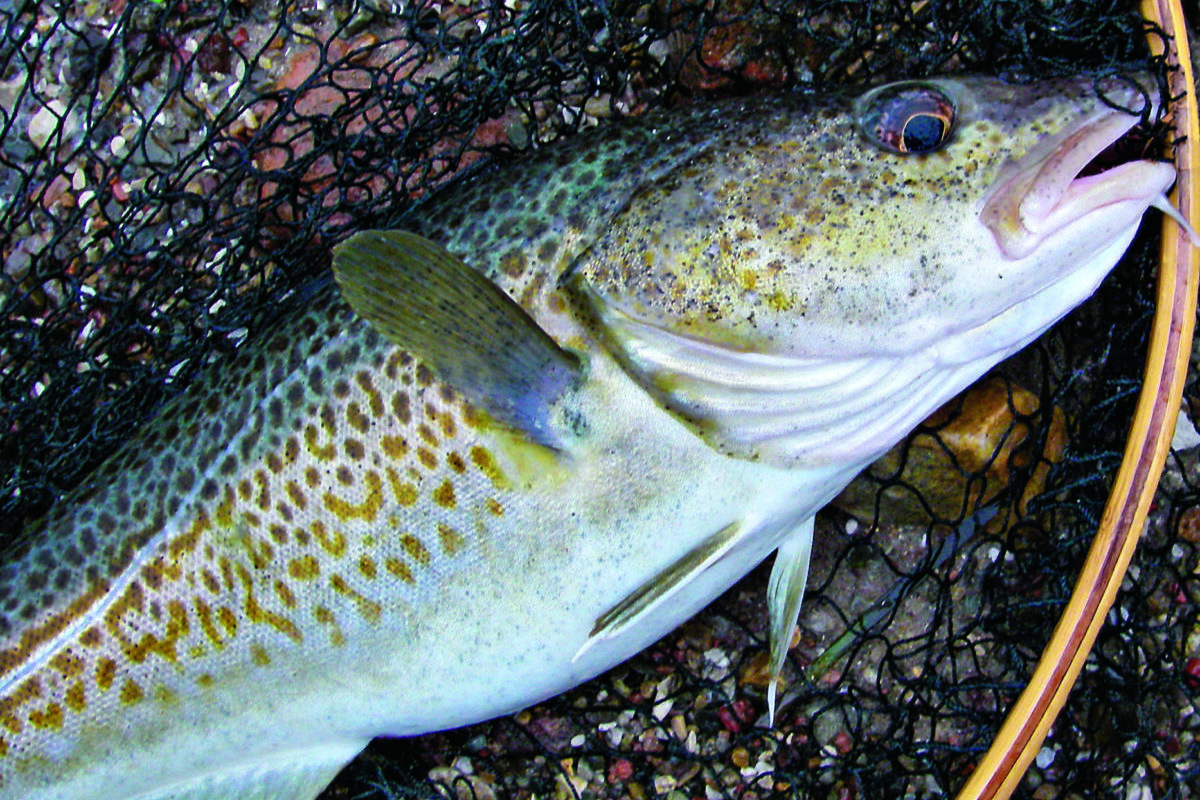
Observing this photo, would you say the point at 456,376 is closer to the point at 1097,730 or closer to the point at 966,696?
the point at 966,696

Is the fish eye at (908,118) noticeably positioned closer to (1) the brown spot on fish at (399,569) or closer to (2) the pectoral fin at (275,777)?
(1) the brown spot on fish at (399,569)

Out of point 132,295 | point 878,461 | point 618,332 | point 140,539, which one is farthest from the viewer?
point 132,295

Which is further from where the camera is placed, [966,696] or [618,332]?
[966,696]

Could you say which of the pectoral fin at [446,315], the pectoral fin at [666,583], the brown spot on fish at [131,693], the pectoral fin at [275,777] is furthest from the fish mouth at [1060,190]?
the brown spot on fish at [131,693]

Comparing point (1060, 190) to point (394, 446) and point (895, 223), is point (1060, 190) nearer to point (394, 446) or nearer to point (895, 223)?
point (895, 223)

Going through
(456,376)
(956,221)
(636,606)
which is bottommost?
(636,606)

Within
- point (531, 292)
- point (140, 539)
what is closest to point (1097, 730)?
point (531, 292)
